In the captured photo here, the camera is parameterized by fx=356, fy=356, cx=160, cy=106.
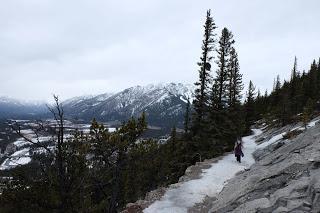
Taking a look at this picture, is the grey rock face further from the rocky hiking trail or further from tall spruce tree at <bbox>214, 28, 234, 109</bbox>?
tall spruce tree at <bbox>214, 28, 234, 109</bbox>

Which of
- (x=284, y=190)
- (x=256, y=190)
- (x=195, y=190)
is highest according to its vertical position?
(x=284, y=190)

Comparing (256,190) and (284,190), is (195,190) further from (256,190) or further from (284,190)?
(284,190)

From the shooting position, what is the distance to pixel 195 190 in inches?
798

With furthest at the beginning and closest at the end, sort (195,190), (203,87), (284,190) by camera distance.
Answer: (203,87), (195,190), (284,190)

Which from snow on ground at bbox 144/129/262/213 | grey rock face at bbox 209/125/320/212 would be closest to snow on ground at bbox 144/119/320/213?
snow on ground at bbox 144/129/262/213

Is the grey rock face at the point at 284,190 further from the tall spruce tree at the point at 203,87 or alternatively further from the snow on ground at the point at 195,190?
the tall spruce tree at the point at 203,87

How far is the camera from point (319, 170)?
13281 mm

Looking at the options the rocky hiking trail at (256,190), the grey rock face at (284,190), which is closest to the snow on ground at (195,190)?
the rocky hiking trail at (256,190)

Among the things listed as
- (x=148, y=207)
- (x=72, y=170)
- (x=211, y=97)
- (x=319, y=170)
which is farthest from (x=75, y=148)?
(x=211, y=97)

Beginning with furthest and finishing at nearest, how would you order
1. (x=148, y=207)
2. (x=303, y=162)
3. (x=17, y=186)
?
(x=17, y=186) < (x=148, y=207) < (x=303, y=162)

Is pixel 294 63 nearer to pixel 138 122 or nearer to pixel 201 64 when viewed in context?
pixel 201 64

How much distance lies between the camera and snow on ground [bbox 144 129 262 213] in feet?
57.2

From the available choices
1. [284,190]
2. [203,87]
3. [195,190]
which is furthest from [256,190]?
[203,87]

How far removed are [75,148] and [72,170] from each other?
115cm
